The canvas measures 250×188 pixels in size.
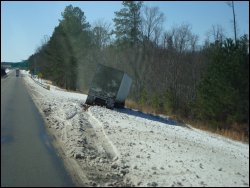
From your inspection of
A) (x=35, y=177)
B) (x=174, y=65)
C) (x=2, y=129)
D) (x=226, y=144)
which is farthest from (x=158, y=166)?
(x=174, y=65)

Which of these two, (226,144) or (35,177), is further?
(226,144)

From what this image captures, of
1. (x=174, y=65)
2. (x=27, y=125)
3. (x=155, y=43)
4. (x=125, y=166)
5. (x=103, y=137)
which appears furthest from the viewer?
(x=155, y=43)

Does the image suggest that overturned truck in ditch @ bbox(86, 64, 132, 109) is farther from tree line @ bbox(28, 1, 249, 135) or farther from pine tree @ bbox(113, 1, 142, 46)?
pine tree @ bbox(113, 1, 142, 46)

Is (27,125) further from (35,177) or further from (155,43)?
(155,43)

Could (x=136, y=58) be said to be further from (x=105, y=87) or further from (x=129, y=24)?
(x=105, y=87)

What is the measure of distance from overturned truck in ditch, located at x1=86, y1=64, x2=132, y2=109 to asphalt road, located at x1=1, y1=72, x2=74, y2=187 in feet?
63.5

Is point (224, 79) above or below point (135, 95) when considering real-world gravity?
above

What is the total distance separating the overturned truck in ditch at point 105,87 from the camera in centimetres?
3048

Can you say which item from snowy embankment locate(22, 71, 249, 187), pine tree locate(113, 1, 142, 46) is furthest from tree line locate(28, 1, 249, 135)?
snowy embankment locate(22, 71, 249, 187)

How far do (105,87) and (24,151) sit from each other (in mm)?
21157

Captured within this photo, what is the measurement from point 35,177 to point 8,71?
7.50 feet

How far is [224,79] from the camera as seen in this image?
43.0 ft

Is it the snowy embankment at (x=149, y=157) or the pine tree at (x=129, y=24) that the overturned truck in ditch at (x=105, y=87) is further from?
the pine tree at (x=129, y=24)

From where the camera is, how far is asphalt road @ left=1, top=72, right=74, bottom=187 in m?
8.64
